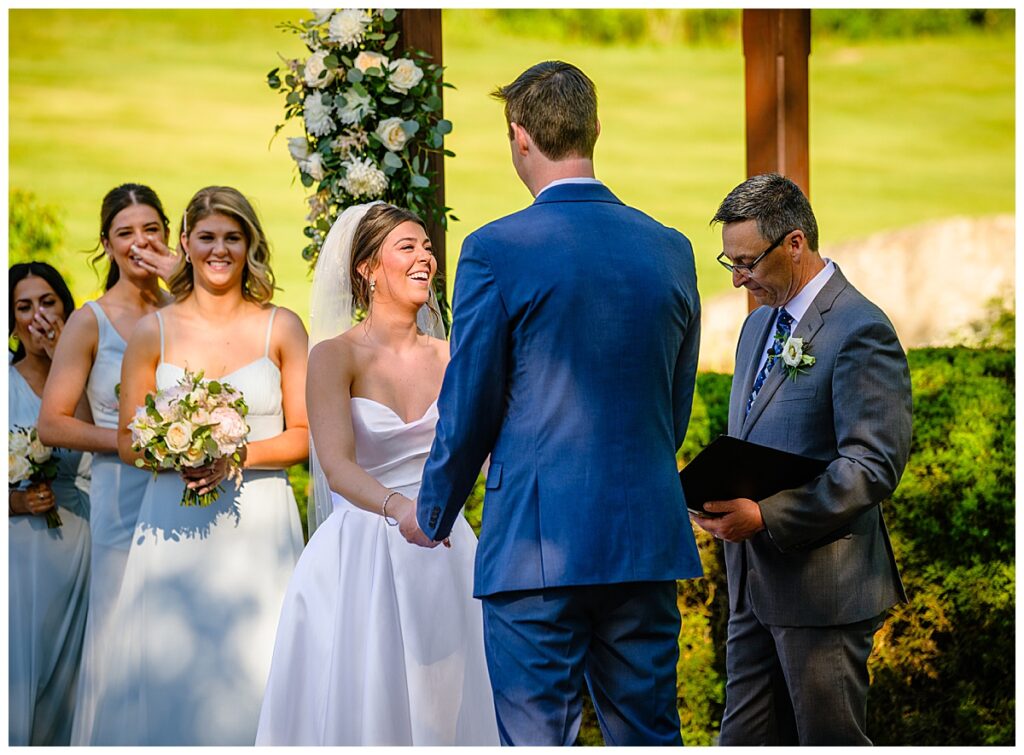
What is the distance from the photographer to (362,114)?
15.7 ft

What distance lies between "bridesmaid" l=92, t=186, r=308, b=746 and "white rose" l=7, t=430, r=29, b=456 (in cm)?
60

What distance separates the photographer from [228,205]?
4.68 meters

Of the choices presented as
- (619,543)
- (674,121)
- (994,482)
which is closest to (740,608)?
(619,543)

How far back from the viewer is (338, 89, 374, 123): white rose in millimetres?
4777

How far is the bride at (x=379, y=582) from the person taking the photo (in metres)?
3.94

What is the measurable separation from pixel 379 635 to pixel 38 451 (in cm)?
189

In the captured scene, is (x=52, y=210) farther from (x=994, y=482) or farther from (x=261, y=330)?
(x=994, y=482)

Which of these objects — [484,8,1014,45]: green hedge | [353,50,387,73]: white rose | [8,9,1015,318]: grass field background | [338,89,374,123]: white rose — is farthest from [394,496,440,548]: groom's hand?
[484,8,1014,45]: green hedge

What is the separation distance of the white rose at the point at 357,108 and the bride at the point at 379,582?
77 cm

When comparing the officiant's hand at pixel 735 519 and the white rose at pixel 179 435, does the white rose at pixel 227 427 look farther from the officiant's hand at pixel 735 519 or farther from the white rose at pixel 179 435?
the officiant's hand at pixel 735 519

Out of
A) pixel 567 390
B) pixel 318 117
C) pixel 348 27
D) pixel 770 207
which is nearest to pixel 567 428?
pixel 567 390

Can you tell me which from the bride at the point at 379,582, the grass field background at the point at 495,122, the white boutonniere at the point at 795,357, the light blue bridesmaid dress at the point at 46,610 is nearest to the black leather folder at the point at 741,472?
the white boutonniere at the point at 795,357

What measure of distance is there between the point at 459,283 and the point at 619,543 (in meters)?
0.75

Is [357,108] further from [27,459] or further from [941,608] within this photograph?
[941,608]
